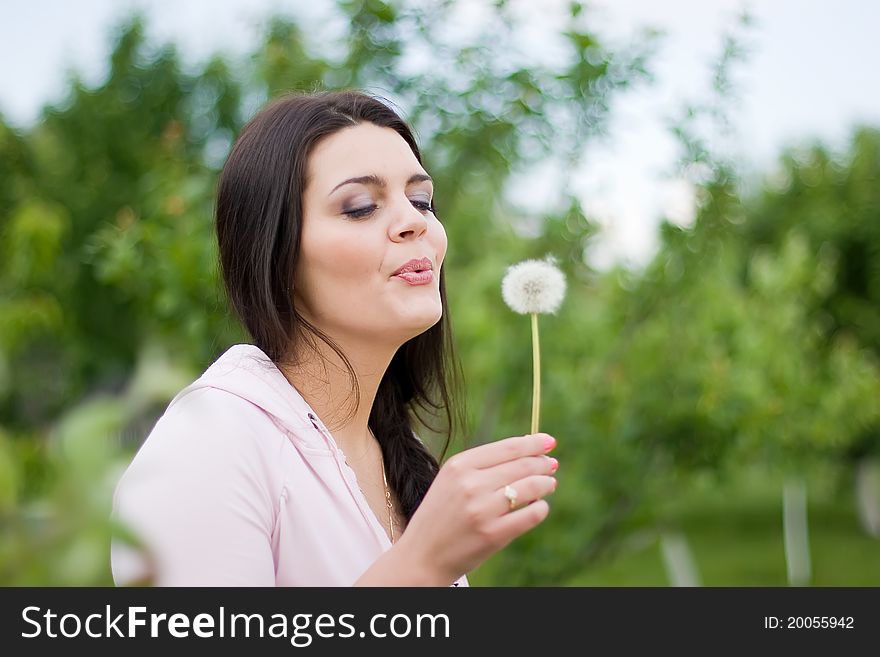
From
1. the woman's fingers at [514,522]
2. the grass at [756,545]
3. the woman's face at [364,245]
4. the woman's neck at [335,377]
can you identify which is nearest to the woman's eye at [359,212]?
the woman's face at [364,245]

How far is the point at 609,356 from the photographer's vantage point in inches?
170

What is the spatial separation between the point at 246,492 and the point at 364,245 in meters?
0.53

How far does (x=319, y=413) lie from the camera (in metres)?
1.94

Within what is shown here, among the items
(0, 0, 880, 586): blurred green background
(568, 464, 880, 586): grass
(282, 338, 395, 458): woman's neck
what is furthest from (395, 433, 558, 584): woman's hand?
(568, 464, 880, 586): grass

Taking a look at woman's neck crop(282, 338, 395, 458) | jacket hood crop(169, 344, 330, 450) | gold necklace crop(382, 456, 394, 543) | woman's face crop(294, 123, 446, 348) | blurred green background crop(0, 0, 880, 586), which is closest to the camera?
jacket hood crop(169, 344, 330, 450)

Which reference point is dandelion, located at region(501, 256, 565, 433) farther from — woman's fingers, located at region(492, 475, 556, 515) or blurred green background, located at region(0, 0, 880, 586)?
blurred green background, located at region(0, 0, 880, 586)

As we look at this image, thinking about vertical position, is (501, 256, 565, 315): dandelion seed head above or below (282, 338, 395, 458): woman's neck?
above

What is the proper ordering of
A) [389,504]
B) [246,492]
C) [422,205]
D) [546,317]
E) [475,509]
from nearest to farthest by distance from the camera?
[475,509]
[246,492]
[422,205]
[389,504]
[546,317]

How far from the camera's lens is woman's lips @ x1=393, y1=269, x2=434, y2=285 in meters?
1.79

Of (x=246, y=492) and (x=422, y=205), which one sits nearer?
(x=246, y=492)

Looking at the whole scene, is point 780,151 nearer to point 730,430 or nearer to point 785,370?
point 785,370

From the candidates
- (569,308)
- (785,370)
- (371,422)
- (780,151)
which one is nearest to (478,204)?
(569,308)

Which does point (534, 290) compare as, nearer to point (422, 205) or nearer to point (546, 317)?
point (422, 205)

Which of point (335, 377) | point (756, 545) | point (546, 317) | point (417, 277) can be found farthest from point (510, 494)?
point (756, 545)
